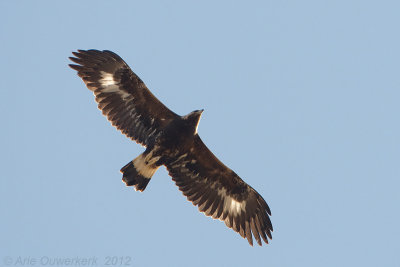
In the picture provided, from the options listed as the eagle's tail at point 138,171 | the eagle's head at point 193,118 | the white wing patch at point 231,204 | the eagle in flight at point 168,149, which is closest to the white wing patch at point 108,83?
the eagle in flight at point 168,149

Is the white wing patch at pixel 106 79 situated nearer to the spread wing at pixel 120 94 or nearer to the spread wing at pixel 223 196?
the spread wing at pixel 120 94

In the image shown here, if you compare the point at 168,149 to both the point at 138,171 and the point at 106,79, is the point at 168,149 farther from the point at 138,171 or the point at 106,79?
the point at 106,79

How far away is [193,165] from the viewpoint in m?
14.6

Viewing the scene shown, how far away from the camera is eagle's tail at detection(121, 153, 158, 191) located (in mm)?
13922

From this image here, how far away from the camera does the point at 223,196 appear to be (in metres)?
15.0

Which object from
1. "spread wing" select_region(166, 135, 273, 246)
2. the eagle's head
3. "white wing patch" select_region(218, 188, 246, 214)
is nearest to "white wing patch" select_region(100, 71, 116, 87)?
the eagle's head

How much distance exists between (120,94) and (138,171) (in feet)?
6.14

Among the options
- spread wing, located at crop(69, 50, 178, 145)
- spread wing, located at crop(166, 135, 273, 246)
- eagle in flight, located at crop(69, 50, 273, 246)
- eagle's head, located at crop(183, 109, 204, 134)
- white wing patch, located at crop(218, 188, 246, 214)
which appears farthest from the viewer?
white wing patch, located at crop(218, 188, 246, 214)

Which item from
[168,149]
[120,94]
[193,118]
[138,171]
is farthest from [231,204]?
[120,94]

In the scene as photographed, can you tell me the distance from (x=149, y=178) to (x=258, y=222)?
2.89 meters

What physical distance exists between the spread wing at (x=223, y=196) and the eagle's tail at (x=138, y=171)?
2.41ft

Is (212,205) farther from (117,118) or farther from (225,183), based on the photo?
(117,118)

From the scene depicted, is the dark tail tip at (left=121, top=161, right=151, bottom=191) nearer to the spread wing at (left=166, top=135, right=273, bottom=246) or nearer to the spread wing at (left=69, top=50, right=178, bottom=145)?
the spread wing at (left=69, top=50, right=178, bottom=145)

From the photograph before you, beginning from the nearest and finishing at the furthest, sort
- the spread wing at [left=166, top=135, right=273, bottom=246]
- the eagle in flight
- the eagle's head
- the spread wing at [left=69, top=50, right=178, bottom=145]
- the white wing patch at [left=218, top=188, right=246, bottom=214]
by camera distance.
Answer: the eagle's head, the eagle in flight, the spread wing at [left=69, top=50, right=178, bottom=145], the spread wing at [left=166, top=135, right=273, bottom=246], the white wing patch at [left=218, top=188, right=246, bottom=214]
